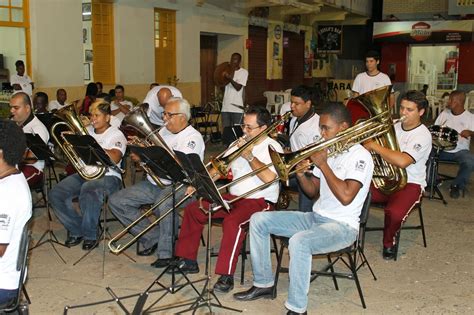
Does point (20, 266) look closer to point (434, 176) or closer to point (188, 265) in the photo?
point (188, 265)

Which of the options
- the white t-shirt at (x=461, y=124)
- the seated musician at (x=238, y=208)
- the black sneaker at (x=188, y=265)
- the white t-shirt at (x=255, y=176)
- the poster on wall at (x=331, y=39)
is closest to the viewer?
the seated musician at (x=238, y=208)

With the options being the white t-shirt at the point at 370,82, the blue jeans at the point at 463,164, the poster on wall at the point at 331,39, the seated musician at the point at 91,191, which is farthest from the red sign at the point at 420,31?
the seated musician at the point at 91,191

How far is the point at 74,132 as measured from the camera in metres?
5.38

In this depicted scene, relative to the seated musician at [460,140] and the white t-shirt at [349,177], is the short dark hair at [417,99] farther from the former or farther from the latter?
the seated musician at [460,140]

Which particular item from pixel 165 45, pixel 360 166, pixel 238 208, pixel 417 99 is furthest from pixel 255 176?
pixel 165 45

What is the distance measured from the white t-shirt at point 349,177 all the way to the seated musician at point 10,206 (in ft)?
6.98

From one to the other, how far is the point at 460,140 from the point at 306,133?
328cm

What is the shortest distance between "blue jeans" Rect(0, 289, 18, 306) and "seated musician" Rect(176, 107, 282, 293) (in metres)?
1.73

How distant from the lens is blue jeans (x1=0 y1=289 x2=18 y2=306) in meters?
3.17

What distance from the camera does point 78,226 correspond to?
5.76 metres

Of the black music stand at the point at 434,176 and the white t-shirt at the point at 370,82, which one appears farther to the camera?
the white t-shirt at the point at 370,82

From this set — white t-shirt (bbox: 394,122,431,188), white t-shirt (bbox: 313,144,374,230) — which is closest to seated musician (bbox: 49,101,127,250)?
white t-shirt (bbox: 313,144,374,230)

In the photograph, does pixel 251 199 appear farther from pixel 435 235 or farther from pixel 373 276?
pixel 435 235

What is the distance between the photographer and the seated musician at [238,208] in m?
4.54
